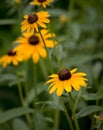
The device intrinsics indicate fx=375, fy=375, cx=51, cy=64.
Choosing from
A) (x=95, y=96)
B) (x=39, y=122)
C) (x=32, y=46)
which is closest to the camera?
(x=95, y=96)

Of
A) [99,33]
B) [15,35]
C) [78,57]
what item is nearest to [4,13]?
[15,35]

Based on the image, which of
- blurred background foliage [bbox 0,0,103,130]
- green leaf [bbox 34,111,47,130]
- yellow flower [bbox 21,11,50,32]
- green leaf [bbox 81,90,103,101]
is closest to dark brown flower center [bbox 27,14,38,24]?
yellow flower [bbox 21,11,50,32]

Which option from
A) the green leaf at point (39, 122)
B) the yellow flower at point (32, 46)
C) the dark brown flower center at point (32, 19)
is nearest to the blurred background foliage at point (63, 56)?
the green leaf at point (39, 122)

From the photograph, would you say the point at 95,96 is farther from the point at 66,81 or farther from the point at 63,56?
the point at 63,56

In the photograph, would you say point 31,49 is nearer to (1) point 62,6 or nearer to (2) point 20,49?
(2) point 20,49

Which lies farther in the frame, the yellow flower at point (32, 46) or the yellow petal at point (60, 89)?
the yellow flower at point (32, 46)

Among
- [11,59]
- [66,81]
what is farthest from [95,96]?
[11,59]

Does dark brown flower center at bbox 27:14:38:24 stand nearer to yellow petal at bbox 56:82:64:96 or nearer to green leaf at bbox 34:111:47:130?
yellow petal at bbox 56:82:64:96

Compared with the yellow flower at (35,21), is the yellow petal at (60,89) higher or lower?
lower

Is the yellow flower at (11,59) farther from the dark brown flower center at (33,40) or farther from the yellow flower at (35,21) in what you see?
the yellow flower at (35,21)

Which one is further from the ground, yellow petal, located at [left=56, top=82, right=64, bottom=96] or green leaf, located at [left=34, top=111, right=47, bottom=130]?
yellow petal, located at [left=56, top=82, right=64, bottom=96]

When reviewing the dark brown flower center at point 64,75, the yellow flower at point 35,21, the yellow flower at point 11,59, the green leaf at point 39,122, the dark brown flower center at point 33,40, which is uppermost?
the yellow flower at point 35,21
